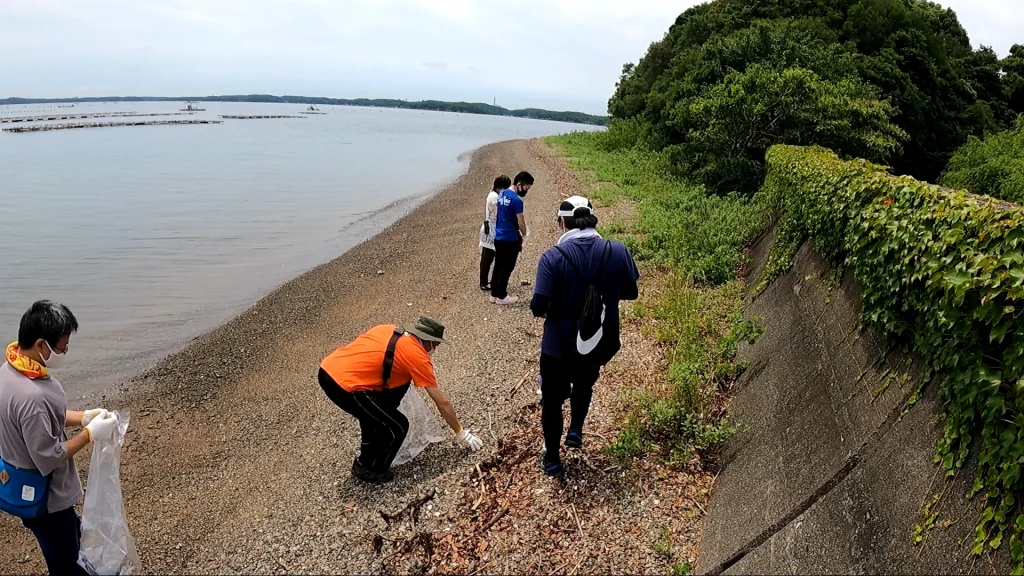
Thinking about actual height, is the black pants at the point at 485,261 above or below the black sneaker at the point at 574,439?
above

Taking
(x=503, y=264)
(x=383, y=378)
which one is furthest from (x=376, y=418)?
(x=503, y=264)

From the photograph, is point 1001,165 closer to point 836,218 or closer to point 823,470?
point 836,218

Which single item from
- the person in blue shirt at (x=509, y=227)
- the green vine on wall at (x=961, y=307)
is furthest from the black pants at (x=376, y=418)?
the person in blue shirt at (x=509, y=227)

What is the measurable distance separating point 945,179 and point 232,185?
26.2 metres

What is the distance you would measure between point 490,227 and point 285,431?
3996 mm

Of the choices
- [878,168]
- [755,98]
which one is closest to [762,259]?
[878,168]

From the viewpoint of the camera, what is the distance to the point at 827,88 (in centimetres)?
1353

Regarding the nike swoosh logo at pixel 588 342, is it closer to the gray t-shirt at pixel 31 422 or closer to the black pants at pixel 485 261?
the gray t-shirt at pixel 31 422

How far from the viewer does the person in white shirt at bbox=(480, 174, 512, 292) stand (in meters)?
8.29

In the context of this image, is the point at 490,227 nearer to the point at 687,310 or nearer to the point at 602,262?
the point at 687,310

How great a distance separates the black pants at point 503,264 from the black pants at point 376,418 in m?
4.13

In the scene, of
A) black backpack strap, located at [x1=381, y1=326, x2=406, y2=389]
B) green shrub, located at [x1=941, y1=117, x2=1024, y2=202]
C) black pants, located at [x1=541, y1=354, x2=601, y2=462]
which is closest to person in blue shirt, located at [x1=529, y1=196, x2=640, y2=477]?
black pants, located at [x1=541, y1=354, x2=601, y2=462]

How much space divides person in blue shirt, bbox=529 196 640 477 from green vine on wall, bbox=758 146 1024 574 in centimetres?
160

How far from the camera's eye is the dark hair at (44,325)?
10.6 feet
